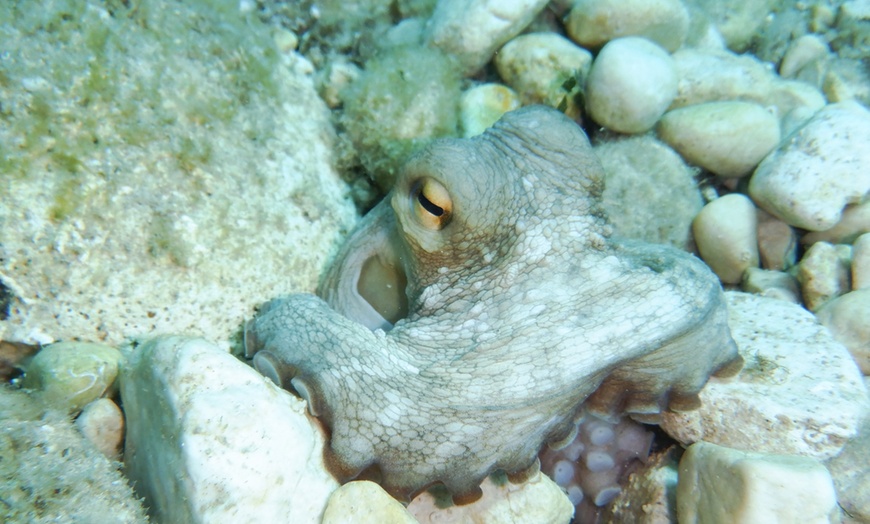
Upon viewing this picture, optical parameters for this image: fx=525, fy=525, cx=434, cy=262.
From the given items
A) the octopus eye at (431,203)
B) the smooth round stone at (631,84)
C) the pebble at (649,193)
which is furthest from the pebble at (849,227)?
the octopus eye at (431,203)

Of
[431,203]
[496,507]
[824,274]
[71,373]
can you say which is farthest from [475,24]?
[71,373]

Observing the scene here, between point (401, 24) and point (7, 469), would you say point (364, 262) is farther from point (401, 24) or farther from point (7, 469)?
point (401, 24)

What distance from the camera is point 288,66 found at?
14.2 ft

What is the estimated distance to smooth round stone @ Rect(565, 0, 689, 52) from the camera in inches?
183

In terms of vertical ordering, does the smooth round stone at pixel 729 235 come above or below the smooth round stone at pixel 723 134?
below

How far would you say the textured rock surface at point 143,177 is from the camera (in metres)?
2.83

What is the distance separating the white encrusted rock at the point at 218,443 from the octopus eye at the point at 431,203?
1241 mm

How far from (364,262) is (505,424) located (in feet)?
5.34

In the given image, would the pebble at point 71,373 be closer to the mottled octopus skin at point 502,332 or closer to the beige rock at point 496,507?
the mottled octopus skin at point 502,332

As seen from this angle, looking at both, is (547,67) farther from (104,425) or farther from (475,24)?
(104,425)

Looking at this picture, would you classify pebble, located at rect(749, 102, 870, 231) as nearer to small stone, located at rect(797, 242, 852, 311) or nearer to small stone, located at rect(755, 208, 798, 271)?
small stone, located at rect(755, 208, 798, 271)

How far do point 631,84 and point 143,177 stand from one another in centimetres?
365

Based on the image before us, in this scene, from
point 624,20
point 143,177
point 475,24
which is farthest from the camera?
point 624,20

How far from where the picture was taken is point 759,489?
2576 mm
